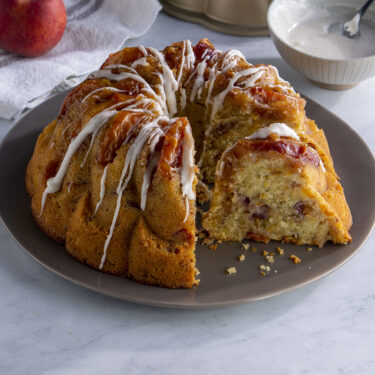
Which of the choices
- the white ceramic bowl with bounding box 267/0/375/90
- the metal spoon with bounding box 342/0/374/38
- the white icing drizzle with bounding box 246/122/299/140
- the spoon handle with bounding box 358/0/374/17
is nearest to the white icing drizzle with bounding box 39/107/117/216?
the white icing drizzle with bounding box 246/122/299/140

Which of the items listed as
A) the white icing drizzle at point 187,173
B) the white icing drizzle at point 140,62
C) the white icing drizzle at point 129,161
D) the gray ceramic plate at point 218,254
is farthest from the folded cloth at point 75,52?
the white icing drizzle at point 187,173

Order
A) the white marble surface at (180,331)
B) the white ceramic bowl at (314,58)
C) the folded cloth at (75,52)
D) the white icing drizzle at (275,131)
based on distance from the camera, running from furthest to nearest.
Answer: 1. the folded cloth at (75,52)
2. the white ceramic bowl at (314,58)
3. the white icing drizzle at (275,131)
4. the white marble surface at (180,331)

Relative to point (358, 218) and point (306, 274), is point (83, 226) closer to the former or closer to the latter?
point (306, 274)

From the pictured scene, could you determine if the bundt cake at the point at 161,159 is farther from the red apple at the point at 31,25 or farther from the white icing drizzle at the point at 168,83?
the red apple at the point at 31,25

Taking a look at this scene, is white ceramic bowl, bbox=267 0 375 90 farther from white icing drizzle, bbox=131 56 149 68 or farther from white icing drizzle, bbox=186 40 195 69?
white icing drizzle, bbox=131 56 149 68

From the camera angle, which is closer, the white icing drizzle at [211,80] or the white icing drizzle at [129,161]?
the white icing drizzle at [129,161]

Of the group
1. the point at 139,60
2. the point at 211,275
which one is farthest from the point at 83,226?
the point at 139,60

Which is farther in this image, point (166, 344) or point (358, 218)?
point (358, 218)
